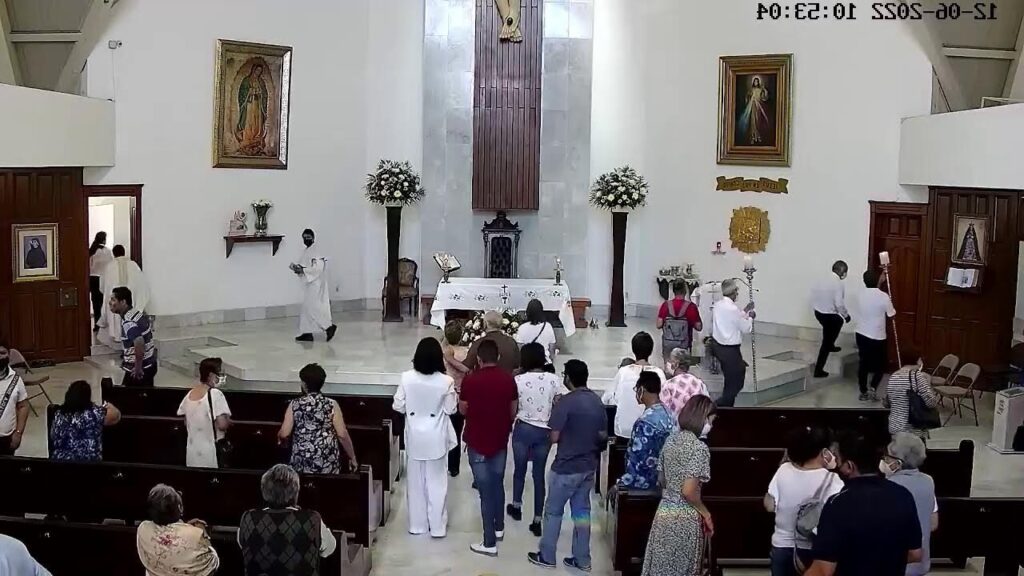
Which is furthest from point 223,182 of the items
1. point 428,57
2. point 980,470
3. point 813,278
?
point 980,470

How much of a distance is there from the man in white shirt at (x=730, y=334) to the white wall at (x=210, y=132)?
8544 mm

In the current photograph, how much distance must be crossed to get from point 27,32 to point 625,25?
29.3 feet

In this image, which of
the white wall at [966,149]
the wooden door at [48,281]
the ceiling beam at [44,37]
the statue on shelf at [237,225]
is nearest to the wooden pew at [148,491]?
the wooden door at [48,281]

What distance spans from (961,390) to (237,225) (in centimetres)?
1047

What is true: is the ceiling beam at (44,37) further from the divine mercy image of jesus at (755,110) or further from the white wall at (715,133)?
the divine mercy image of jesus at (755,110)

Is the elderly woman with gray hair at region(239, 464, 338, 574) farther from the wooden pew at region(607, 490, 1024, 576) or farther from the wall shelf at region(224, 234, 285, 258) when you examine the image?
the wall shelf at region(224, 234, 285, 258)

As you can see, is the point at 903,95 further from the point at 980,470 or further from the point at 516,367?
the point at 516,367

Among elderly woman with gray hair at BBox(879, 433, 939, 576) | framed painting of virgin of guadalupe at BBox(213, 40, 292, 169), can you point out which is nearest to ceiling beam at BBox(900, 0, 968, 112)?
framed painting of virgin of guadalupe at BBox(213, 40, 292, 169)

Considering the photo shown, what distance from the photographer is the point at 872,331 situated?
1389cm

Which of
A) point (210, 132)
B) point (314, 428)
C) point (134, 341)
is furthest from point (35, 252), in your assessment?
point (314, 428)

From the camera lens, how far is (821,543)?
215 inches

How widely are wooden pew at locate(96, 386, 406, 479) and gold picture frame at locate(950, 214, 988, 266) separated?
27.8ft

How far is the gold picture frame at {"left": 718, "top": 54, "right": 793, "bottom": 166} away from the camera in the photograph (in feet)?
56.1

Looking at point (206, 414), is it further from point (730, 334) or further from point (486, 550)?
point (730, 334)
